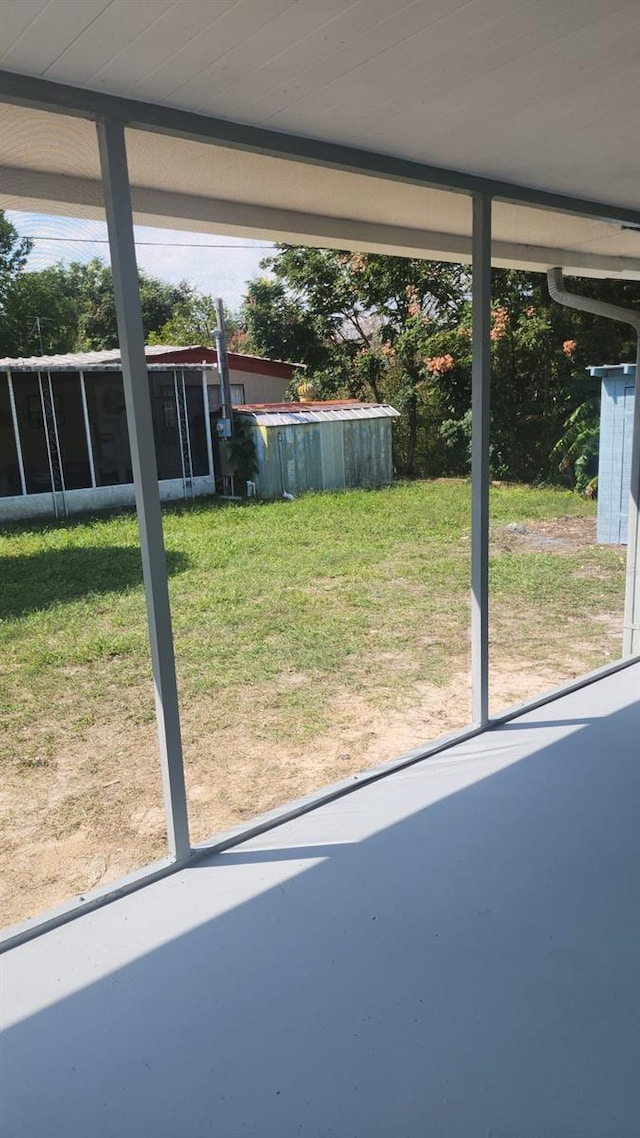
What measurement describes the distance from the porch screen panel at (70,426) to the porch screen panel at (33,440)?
10 cm

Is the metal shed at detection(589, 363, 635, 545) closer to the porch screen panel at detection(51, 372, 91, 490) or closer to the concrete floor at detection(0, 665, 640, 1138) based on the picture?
the porch screen panel at detection(51, 372, 91, 490)

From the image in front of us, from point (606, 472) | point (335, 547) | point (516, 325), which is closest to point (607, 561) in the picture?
point (606, 472)

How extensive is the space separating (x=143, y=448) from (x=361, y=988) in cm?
121

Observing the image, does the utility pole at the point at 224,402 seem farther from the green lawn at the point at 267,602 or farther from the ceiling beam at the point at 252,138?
the ceiling beam at the point at 252,138

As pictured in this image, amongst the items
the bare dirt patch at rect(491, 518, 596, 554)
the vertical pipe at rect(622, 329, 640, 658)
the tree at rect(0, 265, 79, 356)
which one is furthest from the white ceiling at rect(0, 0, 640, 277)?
the bare dirt patch at rect(491, 518, 596, 554)

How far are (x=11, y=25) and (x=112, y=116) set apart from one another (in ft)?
1.15

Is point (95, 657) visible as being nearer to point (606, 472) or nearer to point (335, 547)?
point (335, 547)

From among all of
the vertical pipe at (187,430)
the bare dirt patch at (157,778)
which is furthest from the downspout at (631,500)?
the vertical pipe at (187,430)

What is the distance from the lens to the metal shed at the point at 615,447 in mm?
5008

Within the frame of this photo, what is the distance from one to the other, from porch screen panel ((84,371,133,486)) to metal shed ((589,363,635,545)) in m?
3.17

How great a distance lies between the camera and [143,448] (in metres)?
1.65

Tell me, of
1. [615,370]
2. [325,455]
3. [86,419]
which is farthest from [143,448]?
[325,455]

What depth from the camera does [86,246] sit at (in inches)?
79.9

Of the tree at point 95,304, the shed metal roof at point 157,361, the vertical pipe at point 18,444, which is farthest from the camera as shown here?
the vertical pipe at point 18,444
